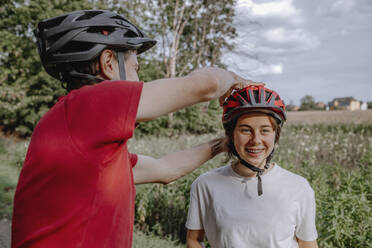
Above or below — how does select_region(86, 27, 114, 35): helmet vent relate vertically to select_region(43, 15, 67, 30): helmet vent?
below

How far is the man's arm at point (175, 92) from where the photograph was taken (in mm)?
1181

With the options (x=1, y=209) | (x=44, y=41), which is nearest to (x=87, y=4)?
(x=1, y=209)

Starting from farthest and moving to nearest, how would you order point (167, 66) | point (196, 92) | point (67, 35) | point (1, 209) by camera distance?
point (167, 66)
point (1, 209)
point (67, 35)
point (196, 92)

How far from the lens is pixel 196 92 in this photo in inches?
50.1

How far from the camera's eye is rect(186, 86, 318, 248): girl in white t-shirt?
6.44 ft

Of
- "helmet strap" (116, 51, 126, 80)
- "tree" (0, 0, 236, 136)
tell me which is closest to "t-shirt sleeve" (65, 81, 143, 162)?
"helmet strap" (116, 51, 126, 80)

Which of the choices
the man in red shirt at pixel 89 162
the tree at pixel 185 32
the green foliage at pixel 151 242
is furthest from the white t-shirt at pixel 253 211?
the tree at pixel 185 32

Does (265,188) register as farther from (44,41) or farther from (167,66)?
(167,66)

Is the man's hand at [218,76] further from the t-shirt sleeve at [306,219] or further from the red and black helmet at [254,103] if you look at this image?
the t-shirt sleeve at [306,219]

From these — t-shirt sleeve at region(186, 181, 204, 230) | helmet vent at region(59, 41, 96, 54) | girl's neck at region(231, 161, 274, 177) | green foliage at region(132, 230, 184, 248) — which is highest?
helmet vent at region(59, 41, 96, 54)

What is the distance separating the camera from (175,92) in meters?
1.22

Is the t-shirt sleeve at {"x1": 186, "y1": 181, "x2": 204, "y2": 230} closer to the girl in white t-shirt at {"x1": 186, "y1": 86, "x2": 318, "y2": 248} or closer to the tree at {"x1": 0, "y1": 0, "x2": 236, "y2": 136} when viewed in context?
the girl in white t-shirt at {"x1": 186, "y1": 86, "x2": 318, "y2": 248}

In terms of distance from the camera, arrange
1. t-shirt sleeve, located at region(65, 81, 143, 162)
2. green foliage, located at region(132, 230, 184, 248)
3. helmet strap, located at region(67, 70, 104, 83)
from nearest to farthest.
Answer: t-shirt sleeve, located at region(65, 81, 143, 162), helmet strap, located at region(67, 70, 104, 83), green foliage, located at region(132, 230, 184, 248)

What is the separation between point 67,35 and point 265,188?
5.33ft
